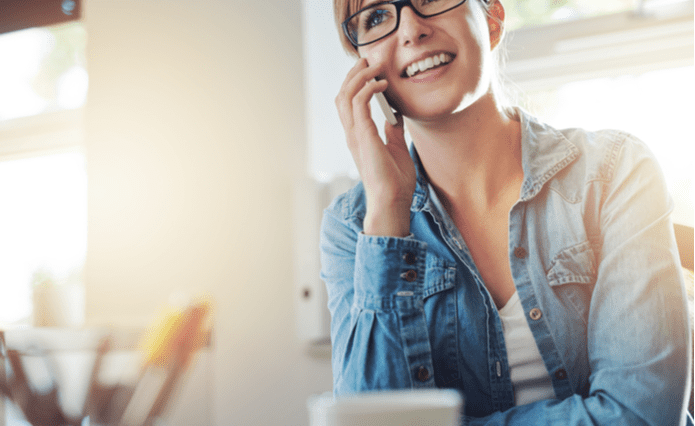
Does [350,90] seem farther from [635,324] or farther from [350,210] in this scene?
[635,324]

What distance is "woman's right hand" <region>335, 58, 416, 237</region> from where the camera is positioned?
0.63 metres

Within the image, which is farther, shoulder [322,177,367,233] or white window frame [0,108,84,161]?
white window frame [0,108,84,161]

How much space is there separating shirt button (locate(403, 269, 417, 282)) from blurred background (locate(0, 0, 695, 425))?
56cm

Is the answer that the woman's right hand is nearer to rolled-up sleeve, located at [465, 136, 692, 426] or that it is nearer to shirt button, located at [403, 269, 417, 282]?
shirt button, located at [403, 269, 417, 282]

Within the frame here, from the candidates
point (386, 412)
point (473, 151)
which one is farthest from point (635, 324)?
point (386, 412)

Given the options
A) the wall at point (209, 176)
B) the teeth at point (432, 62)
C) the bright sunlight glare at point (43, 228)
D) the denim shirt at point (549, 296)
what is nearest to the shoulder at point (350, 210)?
the denim shirt at point (549, 296)

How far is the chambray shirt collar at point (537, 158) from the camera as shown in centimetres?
73

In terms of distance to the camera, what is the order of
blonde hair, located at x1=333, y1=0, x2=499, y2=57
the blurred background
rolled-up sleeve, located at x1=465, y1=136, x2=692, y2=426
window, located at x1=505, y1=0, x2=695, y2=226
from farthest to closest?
1. the blurred background
2. window, located at x1=505, y1=0, x2=695, y2=226
3. blonde hair, located at x1=333, y1=0, x2=499, y2=57
4. rolled-up sleeve, located at x1=465, y1=136, x2=692, y2=426

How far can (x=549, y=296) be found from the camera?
0.67 meters

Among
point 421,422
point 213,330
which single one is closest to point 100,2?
point 213,330

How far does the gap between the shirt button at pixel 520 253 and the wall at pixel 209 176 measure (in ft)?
2.09

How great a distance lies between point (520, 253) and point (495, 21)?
0.40 m

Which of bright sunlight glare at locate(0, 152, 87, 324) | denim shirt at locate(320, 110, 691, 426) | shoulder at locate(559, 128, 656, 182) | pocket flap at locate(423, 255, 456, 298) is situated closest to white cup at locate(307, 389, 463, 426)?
denim shirt at locate(320, 110, 691, 426)

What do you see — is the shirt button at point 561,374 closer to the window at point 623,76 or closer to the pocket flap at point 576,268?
the pocket flap at point 576,268
